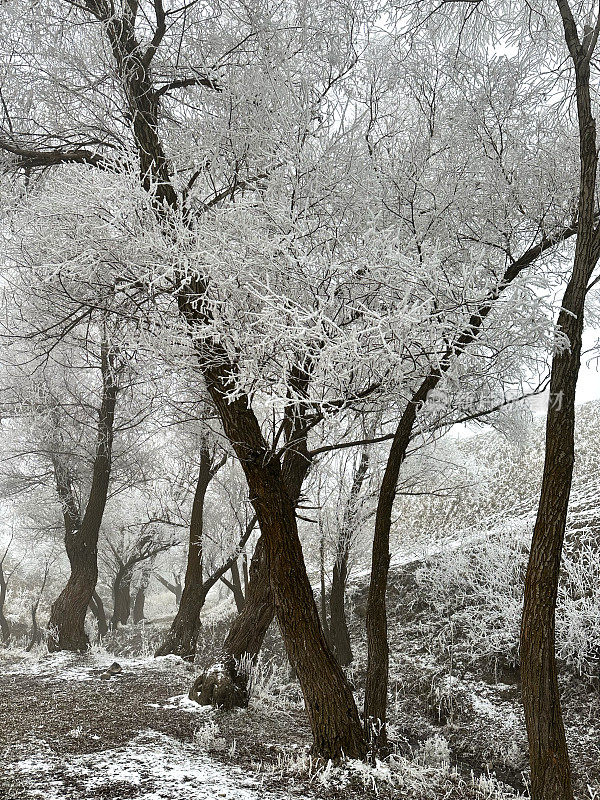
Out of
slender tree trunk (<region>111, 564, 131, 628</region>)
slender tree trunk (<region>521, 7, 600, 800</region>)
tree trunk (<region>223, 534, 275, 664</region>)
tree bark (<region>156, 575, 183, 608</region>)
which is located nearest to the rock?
tree trunk (<region>223, 534, 275, 664</region>)

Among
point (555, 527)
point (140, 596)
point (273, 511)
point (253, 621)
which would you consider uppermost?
point (273, 511)

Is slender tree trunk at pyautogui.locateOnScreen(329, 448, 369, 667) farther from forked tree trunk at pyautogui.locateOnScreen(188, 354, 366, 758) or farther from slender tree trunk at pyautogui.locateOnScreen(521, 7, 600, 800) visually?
slender tree trunk at pyautogui.locateOnScreen(521, 7, 600, 800)

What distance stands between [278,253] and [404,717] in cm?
659

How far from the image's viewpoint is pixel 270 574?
15.6ft

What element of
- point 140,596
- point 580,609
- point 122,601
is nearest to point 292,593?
point 580,609

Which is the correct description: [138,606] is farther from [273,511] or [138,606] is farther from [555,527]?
[555,527]

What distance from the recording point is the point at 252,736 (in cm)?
534

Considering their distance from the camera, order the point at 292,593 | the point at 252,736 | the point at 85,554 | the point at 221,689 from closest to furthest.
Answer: the point at 292,593 < the point at 252,736 < the point at 221,689 < the point at 85,554

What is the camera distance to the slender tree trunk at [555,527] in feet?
11.7

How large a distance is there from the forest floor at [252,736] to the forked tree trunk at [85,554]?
631 mm

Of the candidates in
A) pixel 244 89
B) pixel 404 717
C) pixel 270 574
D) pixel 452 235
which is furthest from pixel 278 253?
pixel 404 717

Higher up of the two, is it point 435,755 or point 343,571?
point 343,571

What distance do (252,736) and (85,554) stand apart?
20.2 feet

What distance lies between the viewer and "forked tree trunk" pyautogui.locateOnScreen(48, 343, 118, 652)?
9992 mm
